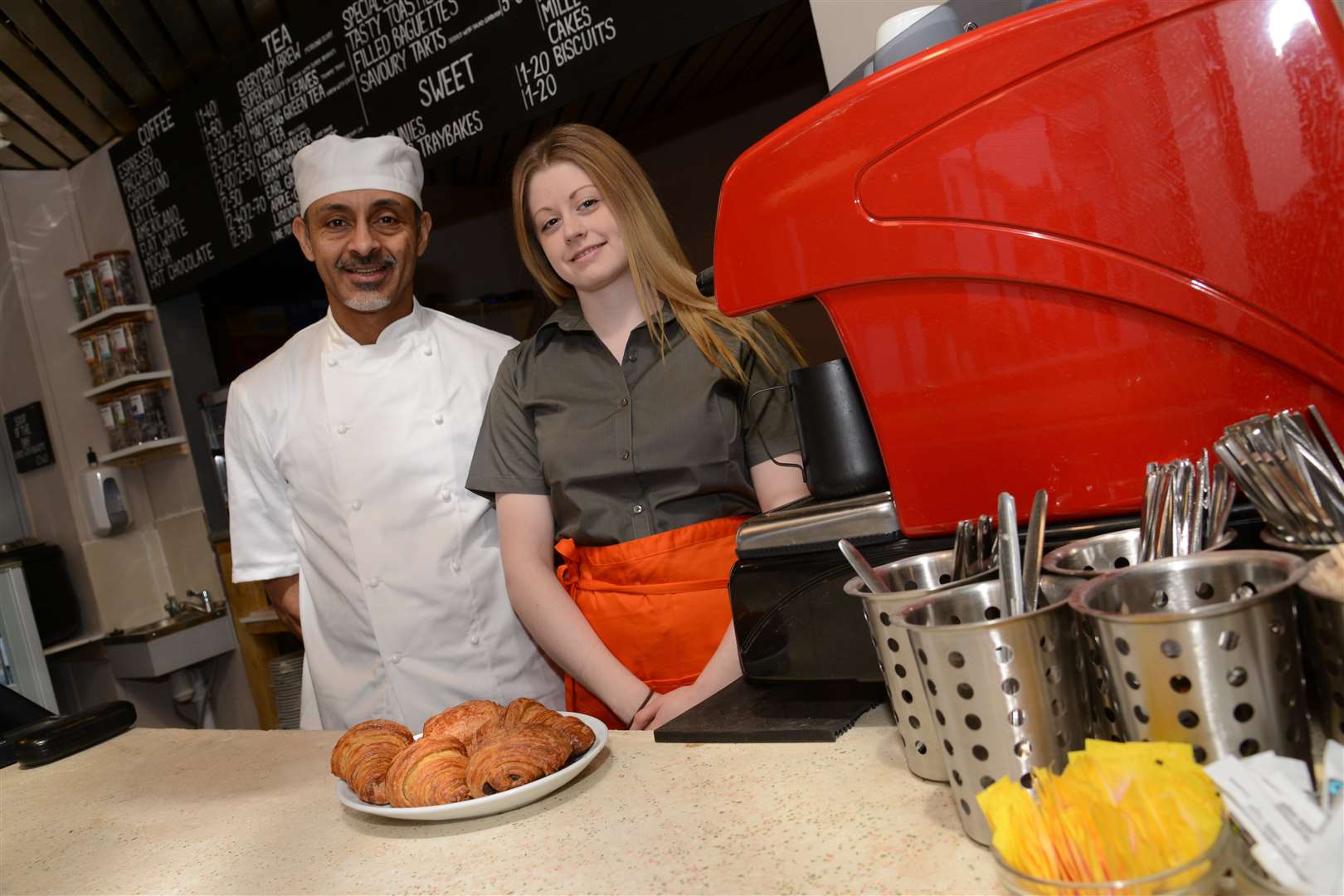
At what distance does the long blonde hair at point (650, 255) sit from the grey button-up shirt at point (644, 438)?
2 cm

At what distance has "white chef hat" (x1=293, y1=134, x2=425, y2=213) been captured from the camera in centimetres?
217

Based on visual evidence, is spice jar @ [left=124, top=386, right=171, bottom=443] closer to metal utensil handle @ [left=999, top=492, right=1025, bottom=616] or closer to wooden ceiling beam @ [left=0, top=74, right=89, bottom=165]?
wooden ceiling beam @ [left=0, top=74, right=89, bottom=165]

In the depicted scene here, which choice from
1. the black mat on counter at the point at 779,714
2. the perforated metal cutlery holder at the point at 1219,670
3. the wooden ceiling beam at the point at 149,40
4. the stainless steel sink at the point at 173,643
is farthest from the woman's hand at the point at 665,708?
the stainless steel sink at the point at 173,643

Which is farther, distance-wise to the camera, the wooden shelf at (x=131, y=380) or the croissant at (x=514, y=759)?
the wooden shelf at (x=131, y=380)

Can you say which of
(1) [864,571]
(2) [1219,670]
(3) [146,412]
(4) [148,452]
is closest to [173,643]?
(4) [148,452]

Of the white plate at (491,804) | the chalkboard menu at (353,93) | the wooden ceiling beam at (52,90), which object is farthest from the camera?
the wooden ceiling beam at (52,90)

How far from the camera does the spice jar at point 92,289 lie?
13.4 feet

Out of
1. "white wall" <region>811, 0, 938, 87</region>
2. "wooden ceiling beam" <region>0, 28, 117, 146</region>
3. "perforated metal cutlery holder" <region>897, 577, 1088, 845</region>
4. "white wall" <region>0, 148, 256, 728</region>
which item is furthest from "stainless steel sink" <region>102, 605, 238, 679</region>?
"perforated metal cutlery holder" <region>897, 577, 1088, 845</region>

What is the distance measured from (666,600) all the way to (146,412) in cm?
323

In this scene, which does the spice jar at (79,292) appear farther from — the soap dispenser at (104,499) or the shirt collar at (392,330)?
the shirt collar at (392,330)

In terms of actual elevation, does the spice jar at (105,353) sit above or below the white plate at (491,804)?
above

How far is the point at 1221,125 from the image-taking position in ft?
2.66

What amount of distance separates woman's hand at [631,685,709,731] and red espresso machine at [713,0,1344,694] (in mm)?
524

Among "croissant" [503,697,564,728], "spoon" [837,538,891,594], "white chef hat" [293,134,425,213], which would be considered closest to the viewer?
"spoon" [837,538,891,594]
